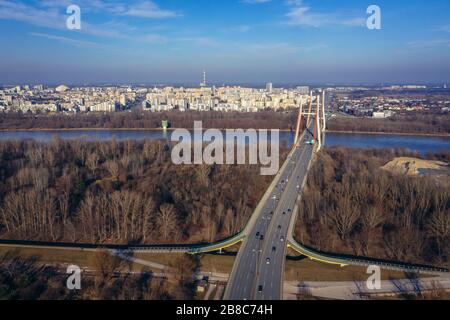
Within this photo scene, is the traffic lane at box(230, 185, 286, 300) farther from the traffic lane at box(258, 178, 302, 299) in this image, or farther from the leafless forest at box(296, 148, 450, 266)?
the leafless forest at box(296, 148, 450, 266)

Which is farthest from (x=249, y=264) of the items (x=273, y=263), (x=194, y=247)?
(x=194, y=247)

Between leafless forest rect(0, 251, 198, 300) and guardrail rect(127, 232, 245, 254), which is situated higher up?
guardrail rect(127, 232, 245, 254)

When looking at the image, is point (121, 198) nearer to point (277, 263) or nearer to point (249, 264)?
point (249, 264)

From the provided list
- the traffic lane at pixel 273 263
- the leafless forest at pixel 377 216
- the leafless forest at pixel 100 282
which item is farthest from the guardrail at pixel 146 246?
the leafless forest at pixel 377 216

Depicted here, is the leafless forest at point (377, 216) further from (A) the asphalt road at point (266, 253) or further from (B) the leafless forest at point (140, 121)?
(B) the leafless forest at point (140, 121)

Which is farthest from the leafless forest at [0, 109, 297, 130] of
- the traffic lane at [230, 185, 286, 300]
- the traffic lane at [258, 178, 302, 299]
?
the traffic lane at [230, 185, 286, 300]
